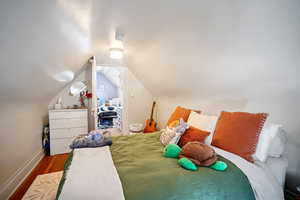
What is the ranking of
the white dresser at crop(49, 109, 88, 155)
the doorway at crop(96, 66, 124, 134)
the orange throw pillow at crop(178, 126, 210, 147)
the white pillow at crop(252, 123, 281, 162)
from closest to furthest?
the white pillow at crop(252, 123, 281, 162) < the orange throw pillow at crop(178, 126, 210, 147) < the white dresser at crop(49, 109, 88, 155) < the doorway at crop(96, 66, 124, 134)

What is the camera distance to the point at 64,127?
2.91 meters

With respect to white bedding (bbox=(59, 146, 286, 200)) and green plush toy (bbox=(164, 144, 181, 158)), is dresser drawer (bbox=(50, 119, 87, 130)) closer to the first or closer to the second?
white bedding (bbox=(59, 146, 286, 200))


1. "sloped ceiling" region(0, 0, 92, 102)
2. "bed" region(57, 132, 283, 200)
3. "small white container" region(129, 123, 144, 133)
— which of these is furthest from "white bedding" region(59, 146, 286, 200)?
"small white container" region(129, 123, 144, 133)

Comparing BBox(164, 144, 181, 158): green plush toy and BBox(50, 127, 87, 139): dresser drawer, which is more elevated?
BBox(164, 144, 181, 158): green plush toy

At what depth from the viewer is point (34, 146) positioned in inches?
98.7

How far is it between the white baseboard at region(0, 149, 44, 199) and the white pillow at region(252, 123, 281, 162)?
2.74 meters

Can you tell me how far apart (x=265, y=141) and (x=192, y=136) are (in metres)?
0.66

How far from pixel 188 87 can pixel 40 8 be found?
207cm

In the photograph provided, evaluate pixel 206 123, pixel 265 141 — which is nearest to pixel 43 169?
pixel 206 123

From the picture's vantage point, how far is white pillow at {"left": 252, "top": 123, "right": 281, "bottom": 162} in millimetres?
1323

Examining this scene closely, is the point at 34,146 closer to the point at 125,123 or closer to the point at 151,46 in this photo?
the point at 125,123

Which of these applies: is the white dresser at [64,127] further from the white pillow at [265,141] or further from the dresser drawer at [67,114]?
the white pillow at [265,141]

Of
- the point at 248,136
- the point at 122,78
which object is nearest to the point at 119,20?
the point at 248,136

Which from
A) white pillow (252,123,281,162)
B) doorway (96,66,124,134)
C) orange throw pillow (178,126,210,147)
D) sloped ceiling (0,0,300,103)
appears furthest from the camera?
doorway (96,66,124,134)
